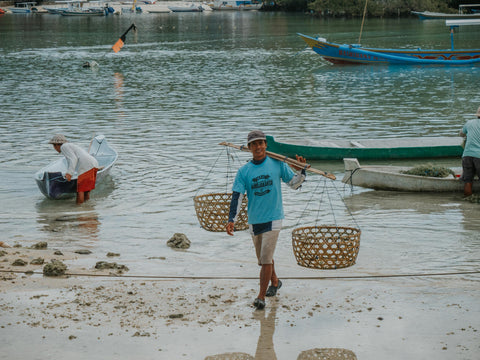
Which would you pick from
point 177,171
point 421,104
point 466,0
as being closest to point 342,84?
point 421,104

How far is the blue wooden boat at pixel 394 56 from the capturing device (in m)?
37.9

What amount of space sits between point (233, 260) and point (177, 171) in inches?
270

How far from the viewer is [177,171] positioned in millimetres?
16156

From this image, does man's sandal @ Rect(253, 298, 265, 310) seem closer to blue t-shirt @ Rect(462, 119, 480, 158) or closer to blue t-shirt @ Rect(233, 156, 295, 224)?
blue t-shirt @ Rect(233, 156, 295, 224)

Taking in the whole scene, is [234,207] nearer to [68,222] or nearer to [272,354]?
[272,354]

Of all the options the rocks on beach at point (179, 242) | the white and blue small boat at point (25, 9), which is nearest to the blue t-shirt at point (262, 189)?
the rocks on beach at point (179, 242)

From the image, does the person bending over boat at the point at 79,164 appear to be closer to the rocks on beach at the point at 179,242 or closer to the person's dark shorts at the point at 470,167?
the rocks on beach at the point at 179,242

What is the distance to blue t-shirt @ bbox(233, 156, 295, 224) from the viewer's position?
7215mm

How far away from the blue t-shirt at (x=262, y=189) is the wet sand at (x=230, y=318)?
1.04 m

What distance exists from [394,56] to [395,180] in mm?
26808

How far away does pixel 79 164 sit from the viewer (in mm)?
12852

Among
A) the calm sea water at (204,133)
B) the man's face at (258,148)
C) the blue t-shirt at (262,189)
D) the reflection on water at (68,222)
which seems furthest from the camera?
the reflection on water at (68,222)

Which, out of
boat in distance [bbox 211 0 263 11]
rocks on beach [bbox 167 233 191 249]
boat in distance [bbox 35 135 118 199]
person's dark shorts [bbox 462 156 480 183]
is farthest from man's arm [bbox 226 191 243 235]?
boat in distance [bbox 211 0 263 11]

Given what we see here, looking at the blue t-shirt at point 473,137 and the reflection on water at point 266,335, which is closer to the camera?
the reflection on water at point 266,335
